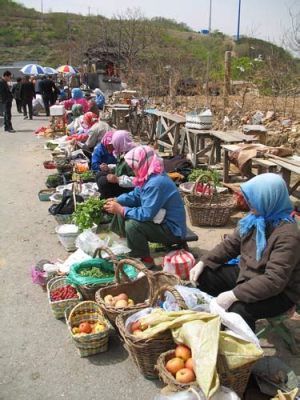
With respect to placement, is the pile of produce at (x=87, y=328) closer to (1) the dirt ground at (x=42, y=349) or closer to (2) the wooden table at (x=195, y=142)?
(1) the dirt ground at (x=42, y=349)

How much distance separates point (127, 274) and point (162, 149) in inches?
293

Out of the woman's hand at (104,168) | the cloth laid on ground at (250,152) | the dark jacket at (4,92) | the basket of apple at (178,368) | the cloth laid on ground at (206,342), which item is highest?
the dark jacket at (4,92)

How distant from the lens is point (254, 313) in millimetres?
3012

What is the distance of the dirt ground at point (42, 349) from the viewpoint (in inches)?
119

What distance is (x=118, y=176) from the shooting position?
242 inches

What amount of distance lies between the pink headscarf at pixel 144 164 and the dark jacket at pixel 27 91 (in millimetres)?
14868

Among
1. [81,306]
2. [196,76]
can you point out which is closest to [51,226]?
[81,306]

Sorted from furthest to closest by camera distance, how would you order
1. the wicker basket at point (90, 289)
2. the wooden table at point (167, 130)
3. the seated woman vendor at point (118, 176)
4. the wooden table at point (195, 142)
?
1. the wooden table at point (167, 130)
2. the wooden table at point (195, 142)
3. the seated woman vendor at point (118, 176)
4. the wicker basket at point (90, 289)

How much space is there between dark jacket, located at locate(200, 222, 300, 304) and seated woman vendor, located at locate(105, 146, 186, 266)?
139 cm

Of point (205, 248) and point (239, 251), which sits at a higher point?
point (239, 251)

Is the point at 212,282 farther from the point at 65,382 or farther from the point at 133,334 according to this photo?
the point at 65,382

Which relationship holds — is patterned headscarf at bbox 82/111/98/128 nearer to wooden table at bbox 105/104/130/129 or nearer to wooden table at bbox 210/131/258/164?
wooden table at bbox 210/131/258/164

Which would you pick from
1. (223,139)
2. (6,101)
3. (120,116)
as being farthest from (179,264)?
(6,101)

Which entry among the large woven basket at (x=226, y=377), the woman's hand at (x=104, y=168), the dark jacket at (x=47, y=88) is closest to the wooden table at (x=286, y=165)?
the woman's hand at (x=104, y=168)
